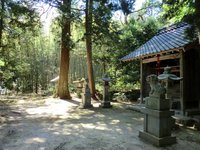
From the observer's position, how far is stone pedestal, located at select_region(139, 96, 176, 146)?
473 centimetres

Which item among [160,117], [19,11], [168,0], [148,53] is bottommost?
[160,117]

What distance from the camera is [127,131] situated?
19.5ft

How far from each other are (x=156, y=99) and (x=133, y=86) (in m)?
11.1

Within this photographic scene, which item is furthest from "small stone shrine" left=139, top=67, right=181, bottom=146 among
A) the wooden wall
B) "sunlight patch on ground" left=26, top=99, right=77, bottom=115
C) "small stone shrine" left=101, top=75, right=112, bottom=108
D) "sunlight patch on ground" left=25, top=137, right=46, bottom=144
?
"small stone shrine" left=101, top=75, right=112, bottom=108

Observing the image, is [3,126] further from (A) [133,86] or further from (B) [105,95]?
(A) [133,86]

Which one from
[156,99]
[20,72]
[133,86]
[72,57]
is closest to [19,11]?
[156,99]

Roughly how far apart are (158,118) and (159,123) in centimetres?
11

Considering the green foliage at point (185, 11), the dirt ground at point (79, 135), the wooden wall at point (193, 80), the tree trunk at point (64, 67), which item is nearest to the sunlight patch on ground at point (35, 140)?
the dirt ground at point (79, 135)

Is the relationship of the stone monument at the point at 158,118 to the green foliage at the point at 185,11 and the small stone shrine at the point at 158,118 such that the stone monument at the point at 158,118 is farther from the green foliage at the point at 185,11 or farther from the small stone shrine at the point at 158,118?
the green foliage at the point at 185,11

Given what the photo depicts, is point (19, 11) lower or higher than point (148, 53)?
higher

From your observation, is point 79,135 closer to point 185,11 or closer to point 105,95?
point 185,11

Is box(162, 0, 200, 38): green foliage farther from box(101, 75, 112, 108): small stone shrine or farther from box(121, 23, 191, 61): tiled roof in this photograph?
box(101, 75, 112, 108): small stone shrine

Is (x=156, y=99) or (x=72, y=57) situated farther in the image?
(x=72, y=57)

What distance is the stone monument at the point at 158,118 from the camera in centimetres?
474
